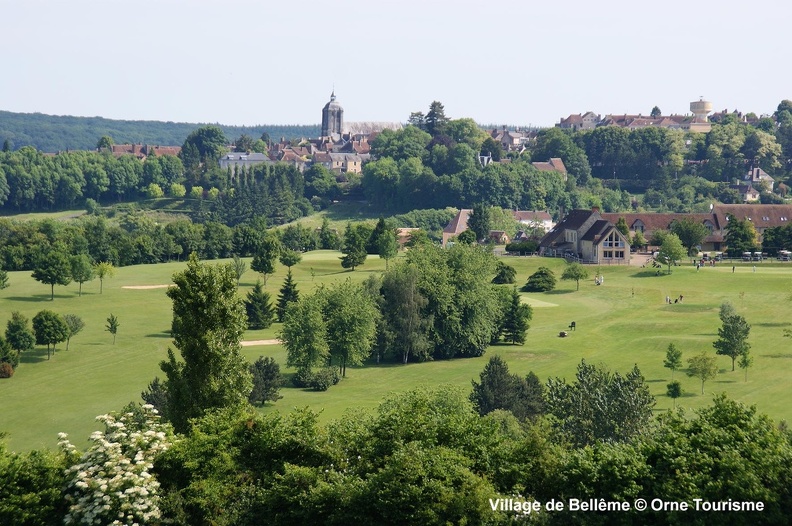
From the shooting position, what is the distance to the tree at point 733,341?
5144 centimetres

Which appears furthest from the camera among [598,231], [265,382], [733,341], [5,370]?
[598,231]

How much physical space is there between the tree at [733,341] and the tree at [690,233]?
37.8 meters

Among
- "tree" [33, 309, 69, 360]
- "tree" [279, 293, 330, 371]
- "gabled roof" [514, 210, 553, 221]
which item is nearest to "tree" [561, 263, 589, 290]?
"tree" [279, 293, 330, 371]

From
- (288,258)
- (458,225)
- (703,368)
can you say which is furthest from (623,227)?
(703,368)

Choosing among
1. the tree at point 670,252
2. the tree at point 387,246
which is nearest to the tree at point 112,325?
the tree at point 387,246

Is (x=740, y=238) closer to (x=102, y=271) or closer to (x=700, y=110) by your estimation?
(x=102, y=271)

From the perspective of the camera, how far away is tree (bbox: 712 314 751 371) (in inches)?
2025

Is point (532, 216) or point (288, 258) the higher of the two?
point (532, 216)

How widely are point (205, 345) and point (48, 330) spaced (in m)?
33.7

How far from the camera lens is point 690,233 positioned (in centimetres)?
8962

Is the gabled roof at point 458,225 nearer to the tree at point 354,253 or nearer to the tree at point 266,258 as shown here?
the tree at point 354,253

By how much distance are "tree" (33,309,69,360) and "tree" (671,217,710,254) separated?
51938 millimetres

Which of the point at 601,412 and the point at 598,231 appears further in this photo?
the point at 598,231

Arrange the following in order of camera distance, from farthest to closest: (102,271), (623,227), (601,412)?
(623,227), (102,271), (601,412)
